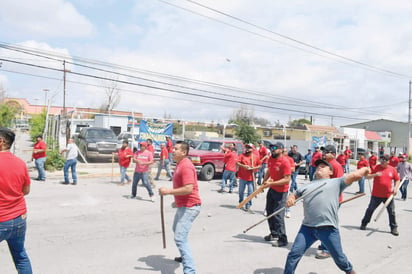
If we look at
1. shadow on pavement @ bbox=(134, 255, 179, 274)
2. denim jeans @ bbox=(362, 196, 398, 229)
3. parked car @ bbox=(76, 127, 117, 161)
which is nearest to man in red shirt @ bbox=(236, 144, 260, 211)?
denim jeans @ bbox=(362, 196, 398, 229)

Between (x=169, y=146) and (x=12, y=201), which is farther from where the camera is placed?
(x=169, y=146)

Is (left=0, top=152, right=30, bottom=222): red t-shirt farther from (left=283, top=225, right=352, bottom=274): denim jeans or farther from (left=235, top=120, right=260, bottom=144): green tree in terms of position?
(left=235, top=120, right=260, bottom=144): green tree

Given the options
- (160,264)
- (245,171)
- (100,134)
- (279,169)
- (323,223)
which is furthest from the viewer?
(100,134)

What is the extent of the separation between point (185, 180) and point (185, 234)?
69 centimetres

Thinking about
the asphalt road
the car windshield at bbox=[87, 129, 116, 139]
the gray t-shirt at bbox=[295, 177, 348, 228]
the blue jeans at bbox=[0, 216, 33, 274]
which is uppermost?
the car windshield at bbox=[87, 129, 116, 139]

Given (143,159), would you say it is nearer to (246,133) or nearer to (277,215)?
(277,215)

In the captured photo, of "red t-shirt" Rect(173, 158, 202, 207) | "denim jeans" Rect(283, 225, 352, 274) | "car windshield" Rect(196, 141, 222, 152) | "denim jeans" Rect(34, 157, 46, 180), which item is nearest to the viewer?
"denim jeans" Rect(283, 225, 352, 274)

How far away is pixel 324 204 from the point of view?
14.4 feet

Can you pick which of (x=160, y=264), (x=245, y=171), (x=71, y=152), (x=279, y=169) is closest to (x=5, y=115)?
(x=71, y=152)

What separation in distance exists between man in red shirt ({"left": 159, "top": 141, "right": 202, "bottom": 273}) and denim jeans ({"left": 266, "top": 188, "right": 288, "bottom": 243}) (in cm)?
220

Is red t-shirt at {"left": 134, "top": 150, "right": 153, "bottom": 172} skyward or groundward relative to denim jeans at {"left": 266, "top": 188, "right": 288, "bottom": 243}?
skyward

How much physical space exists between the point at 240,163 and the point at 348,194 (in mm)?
7003

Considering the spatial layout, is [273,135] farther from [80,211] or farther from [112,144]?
[80,211]

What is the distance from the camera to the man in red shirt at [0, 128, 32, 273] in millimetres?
3605
